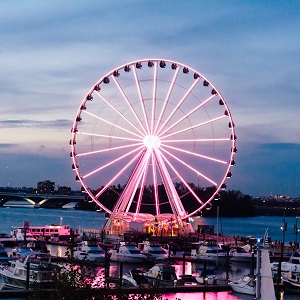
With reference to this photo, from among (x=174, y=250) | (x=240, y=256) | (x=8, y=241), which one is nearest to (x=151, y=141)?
(x=174, y=250)

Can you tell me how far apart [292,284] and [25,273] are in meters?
12.9

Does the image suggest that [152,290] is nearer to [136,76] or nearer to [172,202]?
[136,76]

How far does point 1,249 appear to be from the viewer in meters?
50.9

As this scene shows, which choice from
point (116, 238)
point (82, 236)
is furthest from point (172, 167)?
point (82, 236)

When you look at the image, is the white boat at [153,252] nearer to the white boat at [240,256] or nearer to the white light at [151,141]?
the white boat at [240,256]

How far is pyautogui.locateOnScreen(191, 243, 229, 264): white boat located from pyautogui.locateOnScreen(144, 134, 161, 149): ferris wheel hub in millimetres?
7656

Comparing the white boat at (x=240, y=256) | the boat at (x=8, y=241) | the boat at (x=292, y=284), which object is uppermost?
the boat at (x=8, y=241)

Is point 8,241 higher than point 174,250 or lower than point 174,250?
higher

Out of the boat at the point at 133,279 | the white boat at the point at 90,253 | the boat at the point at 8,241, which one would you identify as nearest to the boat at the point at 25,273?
the boat at the point at 133,279

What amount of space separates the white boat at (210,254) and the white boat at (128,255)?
3.90 m

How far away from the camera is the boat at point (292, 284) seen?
39.7 metres

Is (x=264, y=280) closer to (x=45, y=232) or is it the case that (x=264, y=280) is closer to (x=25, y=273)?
(x=25, y=273)

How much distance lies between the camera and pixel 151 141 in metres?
54.6

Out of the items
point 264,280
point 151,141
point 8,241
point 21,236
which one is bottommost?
point 8,241
